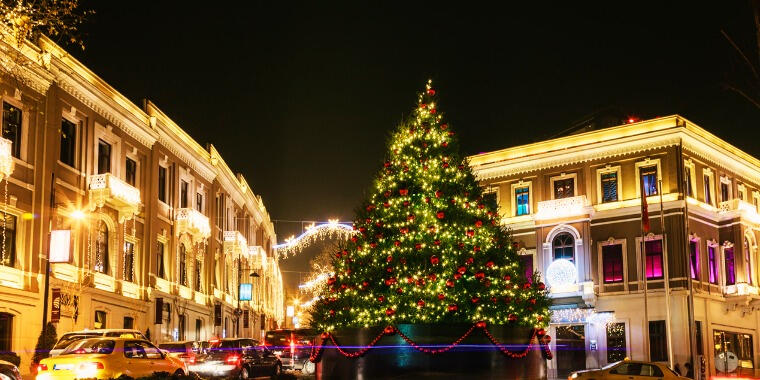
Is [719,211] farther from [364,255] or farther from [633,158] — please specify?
[364,255]

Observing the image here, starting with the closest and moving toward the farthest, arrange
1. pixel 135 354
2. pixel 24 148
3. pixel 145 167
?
pixel 135 354 < pixel 24 148 < pixel 145 167

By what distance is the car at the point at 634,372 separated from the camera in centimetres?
2614

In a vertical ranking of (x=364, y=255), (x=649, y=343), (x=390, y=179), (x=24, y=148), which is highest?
(x=24, y=148)

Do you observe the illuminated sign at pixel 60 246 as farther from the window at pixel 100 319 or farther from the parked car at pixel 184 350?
the window at pixel 100 319

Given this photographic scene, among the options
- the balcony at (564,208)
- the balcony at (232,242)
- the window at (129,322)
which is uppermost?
the balcony at (564,208)

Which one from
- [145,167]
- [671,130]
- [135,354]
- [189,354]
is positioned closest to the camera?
[135,354]

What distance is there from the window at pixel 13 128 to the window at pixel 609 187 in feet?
107

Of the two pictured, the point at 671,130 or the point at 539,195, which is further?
the point at 539,195

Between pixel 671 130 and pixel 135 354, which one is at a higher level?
pixel 671 130

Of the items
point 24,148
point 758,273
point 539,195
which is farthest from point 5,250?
point 758,273

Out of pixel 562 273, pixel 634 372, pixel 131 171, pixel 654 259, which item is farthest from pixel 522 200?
pixel 634 372

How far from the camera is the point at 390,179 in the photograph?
19.8m

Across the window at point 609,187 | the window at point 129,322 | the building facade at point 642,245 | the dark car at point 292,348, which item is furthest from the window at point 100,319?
the window at point 609,187

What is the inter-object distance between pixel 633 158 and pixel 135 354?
35.2 meters
